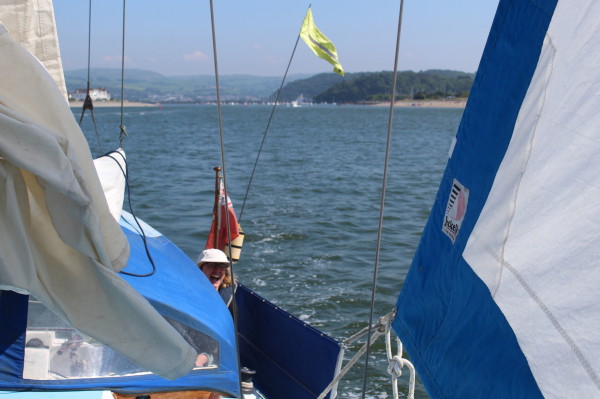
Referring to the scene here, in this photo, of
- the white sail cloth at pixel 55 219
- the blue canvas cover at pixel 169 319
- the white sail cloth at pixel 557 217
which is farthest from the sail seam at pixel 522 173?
the blue canvas cover at pixel 169 319

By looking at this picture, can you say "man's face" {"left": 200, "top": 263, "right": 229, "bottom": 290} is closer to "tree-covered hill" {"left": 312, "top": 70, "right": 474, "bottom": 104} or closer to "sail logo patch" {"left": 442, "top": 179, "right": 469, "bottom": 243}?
"sail logo patch" {"left": 442, "top": 179, "right": 469, "bottom": 243}

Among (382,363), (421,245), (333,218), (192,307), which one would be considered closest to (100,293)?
(421,245)

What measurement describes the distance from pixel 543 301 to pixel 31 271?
1.53 meters

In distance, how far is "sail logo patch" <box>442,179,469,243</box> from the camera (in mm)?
2506

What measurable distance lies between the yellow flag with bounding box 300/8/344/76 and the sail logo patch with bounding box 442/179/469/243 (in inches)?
204

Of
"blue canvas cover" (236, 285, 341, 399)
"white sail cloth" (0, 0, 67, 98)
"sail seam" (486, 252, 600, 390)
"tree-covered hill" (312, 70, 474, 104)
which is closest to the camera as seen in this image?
"sail seam" (486, 252, 600, 390)

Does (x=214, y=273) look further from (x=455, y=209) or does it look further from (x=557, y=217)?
(x=557, y=217)

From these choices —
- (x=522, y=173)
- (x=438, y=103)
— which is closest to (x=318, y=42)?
(x=522, y=173)

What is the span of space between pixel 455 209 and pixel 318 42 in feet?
18.0

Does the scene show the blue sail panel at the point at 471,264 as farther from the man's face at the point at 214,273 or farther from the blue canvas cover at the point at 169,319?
the man's face at the point at 214,273

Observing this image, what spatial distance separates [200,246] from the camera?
13.8 metres

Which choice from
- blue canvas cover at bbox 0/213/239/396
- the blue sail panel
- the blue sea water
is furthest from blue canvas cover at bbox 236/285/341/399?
the blue sail panel

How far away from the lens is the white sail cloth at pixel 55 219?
6.23 ft

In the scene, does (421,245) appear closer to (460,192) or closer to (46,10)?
(460,192)
